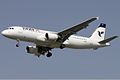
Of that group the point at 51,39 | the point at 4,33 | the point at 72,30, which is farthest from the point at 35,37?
the point at 72,30

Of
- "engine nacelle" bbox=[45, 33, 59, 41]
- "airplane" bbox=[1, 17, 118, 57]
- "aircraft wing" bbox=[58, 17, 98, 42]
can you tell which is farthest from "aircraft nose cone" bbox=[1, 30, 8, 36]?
"aircraft wing" bbox=[58, 17, 98, 42]

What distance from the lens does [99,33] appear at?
303 ft

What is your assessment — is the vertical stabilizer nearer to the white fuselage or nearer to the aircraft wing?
the white fuselage

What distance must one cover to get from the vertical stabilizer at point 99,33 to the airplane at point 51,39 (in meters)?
0.86

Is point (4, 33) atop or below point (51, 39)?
atop

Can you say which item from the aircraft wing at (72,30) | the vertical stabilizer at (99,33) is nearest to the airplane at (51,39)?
the aircraft wing at (72,30)

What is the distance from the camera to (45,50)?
85500 mm

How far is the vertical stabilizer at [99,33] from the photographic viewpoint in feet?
291

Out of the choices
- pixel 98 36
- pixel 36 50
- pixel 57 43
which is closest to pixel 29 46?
pixel 36 50

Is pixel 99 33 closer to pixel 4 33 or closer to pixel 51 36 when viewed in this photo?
pixel 51 36

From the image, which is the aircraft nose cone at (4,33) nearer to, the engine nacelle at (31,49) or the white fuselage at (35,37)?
the white fuselage at (35,37)

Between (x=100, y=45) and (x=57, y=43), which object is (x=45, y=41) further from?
(x=100, y=45)

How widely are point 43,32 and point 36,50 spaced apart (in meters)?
8.38

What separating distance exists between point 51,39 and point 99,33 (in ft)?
57.9
